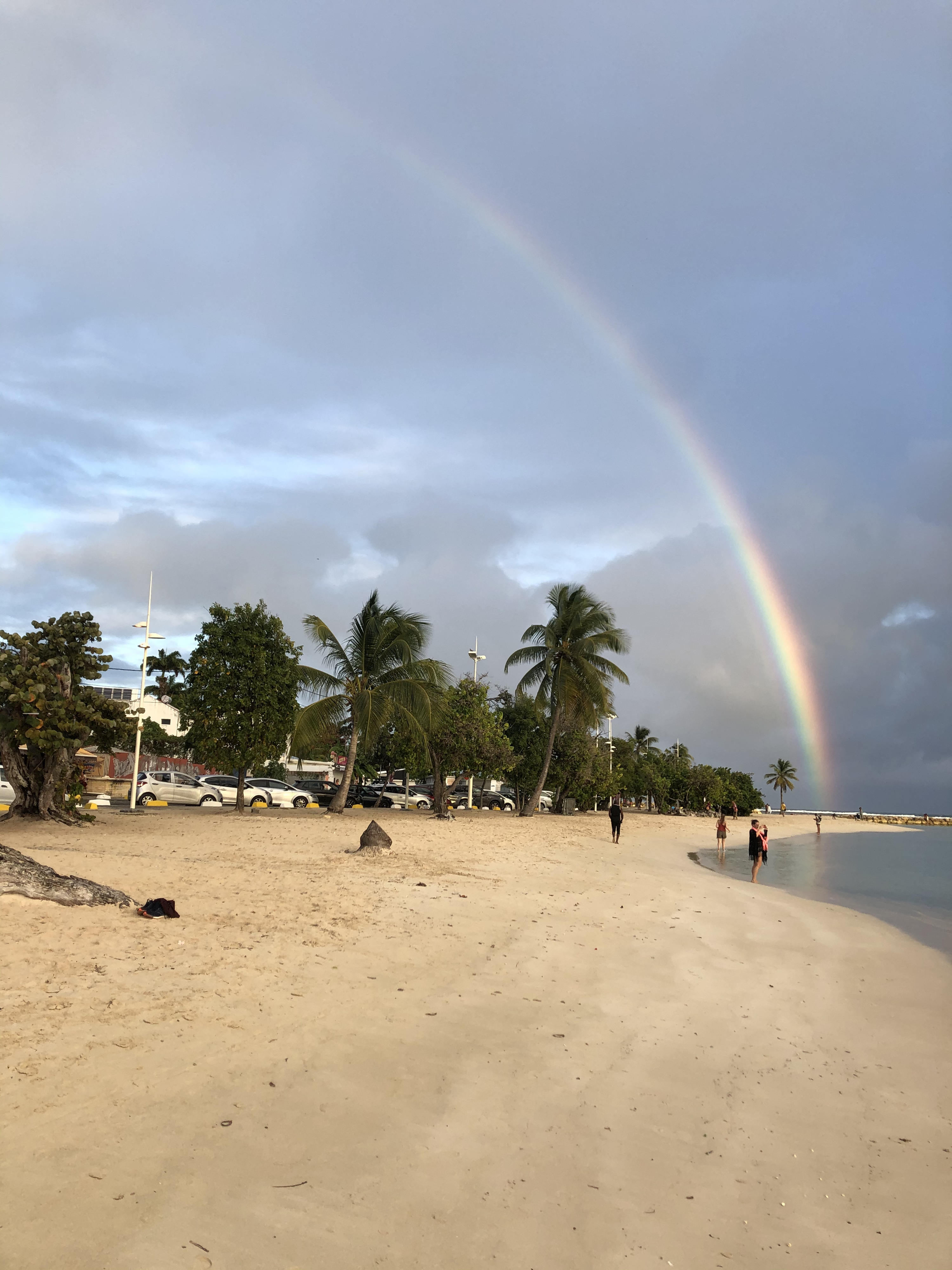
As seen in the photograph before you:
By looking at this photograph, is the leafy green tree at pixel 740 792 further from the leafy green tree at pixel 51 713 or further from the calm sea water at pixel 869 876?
the leafy green tree at pixel 51 713

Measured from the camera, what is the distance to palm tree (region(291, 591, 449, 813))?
28422mm

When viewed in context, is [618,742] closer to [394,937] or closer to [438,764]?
[438,764]

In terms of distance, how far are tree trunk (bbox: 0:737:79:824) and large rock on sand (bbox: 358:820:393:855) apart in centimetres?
724

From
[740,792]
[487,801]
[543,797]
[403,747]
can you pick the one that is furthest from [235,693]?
Answer: [740,792]

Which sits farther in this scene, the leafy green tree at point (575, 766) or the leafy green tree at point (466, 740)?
the leafy green tree at point (575, 766)

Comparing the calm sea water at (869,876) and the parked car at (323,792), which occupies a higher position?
the parked car at (323,792)

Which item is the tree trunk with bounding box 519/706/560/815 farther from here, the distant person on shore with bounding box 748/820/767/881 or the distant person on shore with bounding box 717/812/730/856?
the distant person on shore with bounding box 748/820/767/881

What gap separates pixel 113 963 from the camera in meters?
7.22

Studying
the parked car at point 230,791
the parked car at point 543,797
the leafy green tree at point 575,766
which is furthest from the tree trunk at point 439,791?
the parked car at point 543,797

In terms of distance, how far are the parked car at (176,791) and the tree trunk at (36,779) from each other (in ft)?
53.2

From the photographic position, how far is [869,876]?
3075 cm

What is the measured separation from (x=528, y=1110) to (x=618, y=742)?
7420 centimetres

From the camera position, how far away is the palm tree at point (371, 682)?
28422 millimetres

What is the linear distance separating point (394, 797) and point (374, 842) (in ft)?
90.7
